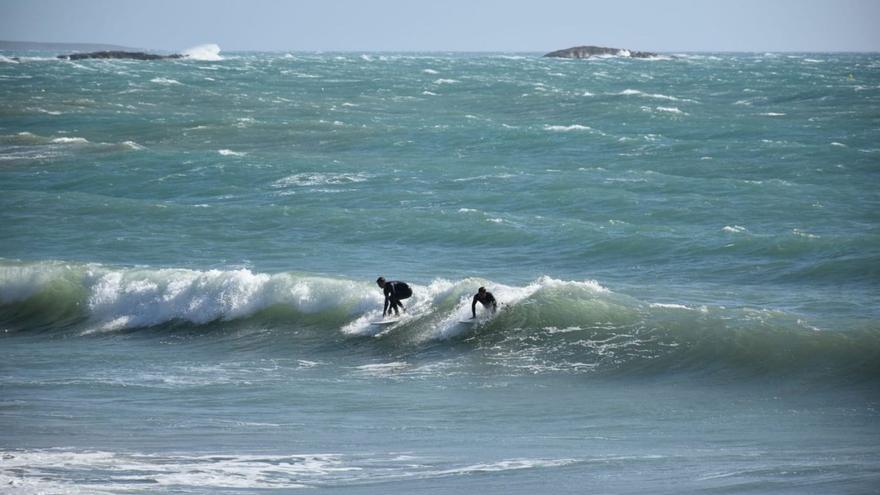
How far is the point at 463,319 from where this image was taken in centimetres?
2153

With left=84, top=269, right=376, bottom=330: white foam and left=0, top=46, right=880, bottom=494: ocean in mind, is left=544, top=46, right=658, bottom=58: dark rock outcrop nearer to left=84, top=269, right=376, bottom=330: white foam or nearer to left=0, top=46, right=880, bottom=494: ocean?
left=0, top=46, right=880, bottom=494: ocean

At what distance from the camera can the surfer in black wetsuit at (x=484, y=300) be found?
829 inches

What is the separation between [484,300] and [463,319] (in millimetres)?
650

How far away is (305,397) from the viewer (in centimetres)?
1717

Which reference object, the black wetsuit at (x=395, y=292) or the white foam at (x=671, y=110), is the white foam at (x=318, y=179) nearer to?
the black wetsuit at (x=395, y=292)

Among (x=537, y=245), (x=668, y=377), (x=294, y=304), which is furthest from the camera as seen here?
(x=537, y=245)

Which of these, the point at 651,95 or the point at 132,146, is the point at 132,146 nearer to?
the point at 132,146

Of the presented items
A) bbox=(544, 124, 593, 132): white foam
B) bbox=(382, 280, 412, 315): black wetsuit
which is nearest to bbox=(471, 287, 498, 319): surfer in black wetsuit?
bbox=(382, 280, 412, 315): black wetsuit

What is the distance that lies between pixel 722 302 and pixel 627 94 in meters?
49.8

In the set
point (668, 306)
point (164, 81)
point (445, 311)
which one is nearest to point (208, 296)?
point (445, 311)

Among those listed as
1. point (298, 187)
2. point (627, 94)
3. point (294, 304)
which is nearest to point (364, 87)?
point (627, 94)

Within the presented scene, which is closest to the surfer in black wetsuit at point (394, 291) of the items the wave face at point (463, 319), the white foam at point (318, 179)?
the wave face at point (463, 319)

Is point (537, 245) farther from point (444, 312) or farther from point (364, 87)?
point (364, 87)

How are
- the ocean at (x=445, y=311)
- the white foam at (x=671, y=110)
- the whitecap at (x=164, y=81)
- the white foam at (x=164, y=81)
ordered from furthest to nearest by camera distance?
the whitecap at (x=164, y=81)
the white foam at (x=164, y=81)
the white foam at (x=671, y=110)
the ocean at (x=445, y=311)
